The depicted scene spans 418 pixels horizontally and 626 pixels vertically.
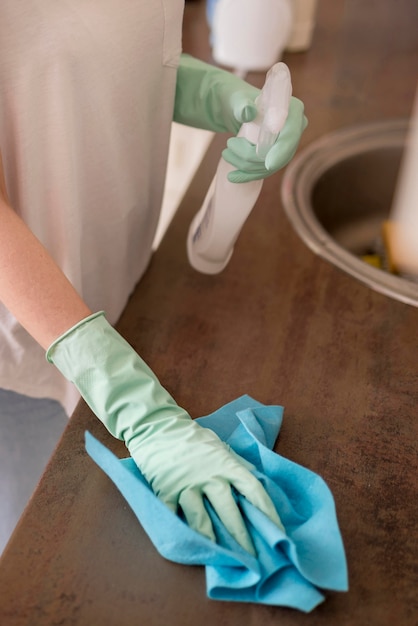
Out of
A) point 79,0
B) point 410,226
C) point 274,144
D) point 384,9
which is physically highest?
point 79,0

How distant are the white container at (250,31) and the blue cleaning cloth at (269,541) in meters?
1.21

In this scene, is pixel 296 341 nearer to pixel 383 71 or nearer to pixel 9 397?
pixel 9 397

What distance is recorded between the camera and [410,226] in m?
1.38

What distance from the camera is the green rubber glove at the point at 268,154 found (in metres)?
0.93

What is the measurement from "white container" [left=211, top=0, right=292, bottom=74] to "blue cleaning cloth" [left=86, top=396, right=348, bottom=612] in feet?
3.96

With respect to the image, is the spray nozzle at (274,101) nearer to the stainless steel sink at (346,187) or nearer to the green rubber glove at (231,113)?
the green rubber glove at (231,113)

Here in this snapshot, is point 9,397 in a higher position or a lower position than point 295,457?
lower

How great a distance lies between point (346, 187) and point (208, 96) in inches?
23.9

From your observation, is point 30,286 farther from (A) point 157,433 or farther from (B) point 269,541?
(B) point 269,541

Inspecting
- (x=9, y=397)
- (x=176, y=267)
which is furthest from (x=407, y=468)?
(x=9, y=397)

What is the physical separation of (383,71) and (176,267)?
1.02m

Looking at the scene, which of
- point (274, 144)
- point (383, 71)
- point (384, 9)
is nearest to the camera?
point (274, 144)

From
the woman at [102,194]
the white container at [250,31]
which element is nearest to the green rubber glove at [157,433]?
the woman at [102,194]

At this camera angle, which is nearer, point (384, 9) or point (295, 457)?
point (295, 457)
